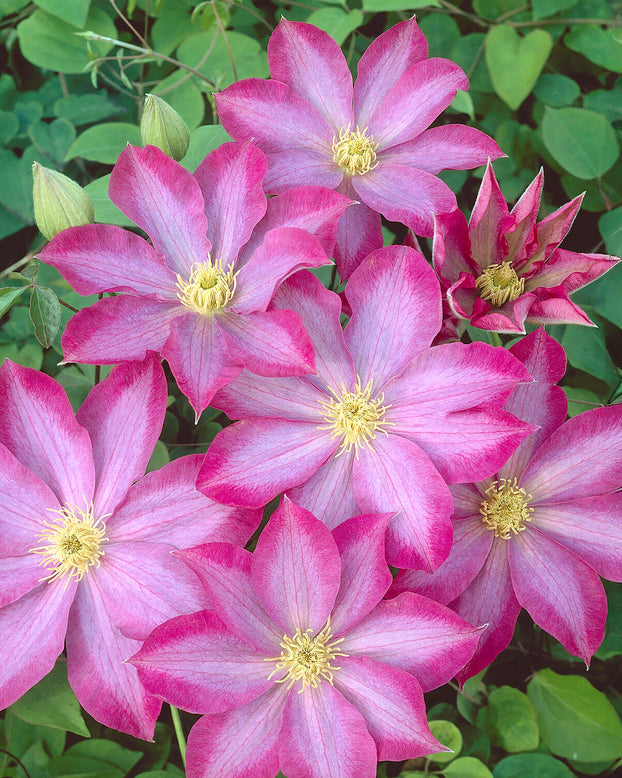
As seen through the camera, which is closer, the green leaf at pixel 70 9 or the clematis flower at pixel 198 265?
the clematis flower at pixel 198 265

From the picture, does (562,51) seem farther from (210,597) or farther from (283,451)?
(210,597)

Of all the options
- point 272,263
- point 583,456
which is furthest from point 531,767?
point 272,263

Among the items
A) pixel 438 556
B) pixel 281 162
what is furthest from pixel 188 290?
pixel 438 556

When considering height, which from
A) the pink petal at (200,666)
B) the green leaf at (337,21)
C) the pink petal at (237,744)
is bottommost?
the pink petal at (237,744)

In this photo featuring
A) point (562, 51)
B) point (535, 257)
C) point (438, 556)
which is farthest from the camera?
point (562, 51)

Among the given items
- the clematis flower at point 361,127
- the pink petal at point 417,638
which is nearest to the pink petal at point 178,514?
the pink petal at point 417,638

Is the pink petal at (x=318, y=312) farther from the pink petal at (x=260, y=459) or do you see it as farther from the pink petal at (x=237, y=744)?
the pink petal at (x=237, y=744)

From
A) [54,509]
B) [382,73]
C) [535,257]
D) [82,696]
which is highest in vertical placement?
[382,73]
